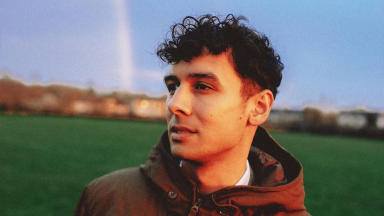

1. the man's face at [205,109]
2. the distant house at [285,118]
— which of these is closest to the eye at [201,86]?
the man's face at [205,109]

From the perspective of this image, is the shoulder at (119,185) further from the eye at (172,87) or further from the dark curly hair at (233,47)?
the dark curly hair at (233,47)

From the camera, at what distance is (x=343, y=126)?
201ft

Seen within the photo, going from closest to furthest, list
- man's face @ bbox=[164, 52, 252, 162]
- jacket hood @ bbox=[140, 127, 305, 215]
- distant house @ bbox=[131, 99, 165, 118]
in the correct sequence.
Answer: jacket hood @ bbox=[140, 127, 305, 215], man's face @ bbox=[164, 52, 252, 162], distant house @ bbox=[131, 99, 165, 118]

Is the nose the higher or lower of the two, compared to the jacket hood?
higher

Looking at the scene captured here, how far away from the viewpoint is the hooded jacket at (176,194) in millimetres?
1738

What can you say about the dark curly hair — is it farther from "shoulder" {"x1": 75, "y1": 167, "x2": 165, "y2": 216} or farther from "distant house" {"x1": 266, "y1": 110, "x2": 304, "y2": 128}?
"distant house" {"x1": 266, "y1": 110, "x2": 304, "y2": 128}

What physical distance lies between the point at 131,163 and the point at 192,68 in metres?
10.7

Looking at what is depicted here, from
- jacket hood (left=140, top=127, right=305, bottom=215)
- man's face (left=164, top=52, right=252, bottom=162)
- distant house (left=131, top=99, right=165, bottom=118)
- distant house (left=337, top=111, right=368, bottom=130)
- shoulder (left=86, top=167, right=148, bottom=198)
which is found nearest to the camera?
jacket hood (left=140, top=127, right=305, bottom=215)

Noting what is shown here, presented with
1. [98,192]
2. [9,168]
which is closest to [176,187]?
[98,192]

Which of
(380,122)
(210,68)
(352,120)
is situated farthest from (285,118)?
(210,68)

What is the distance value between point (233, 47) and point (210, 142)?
0.58 meters

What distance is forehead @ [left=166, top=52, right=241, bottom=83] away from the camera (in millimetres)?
1878

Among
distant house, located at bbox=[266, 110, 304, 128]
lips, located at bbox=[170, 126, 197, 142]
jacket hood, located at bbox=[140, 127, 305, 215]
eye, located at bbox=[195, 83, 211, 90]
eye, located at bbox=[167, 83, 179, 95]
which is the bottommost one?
distant house, located at bbox=[266, 110, 304, 128]

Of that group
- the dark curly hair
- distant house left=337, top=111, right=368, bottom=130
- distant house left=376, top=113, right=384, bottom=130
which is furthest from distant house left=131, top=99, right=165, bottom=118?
the dark curly hair
